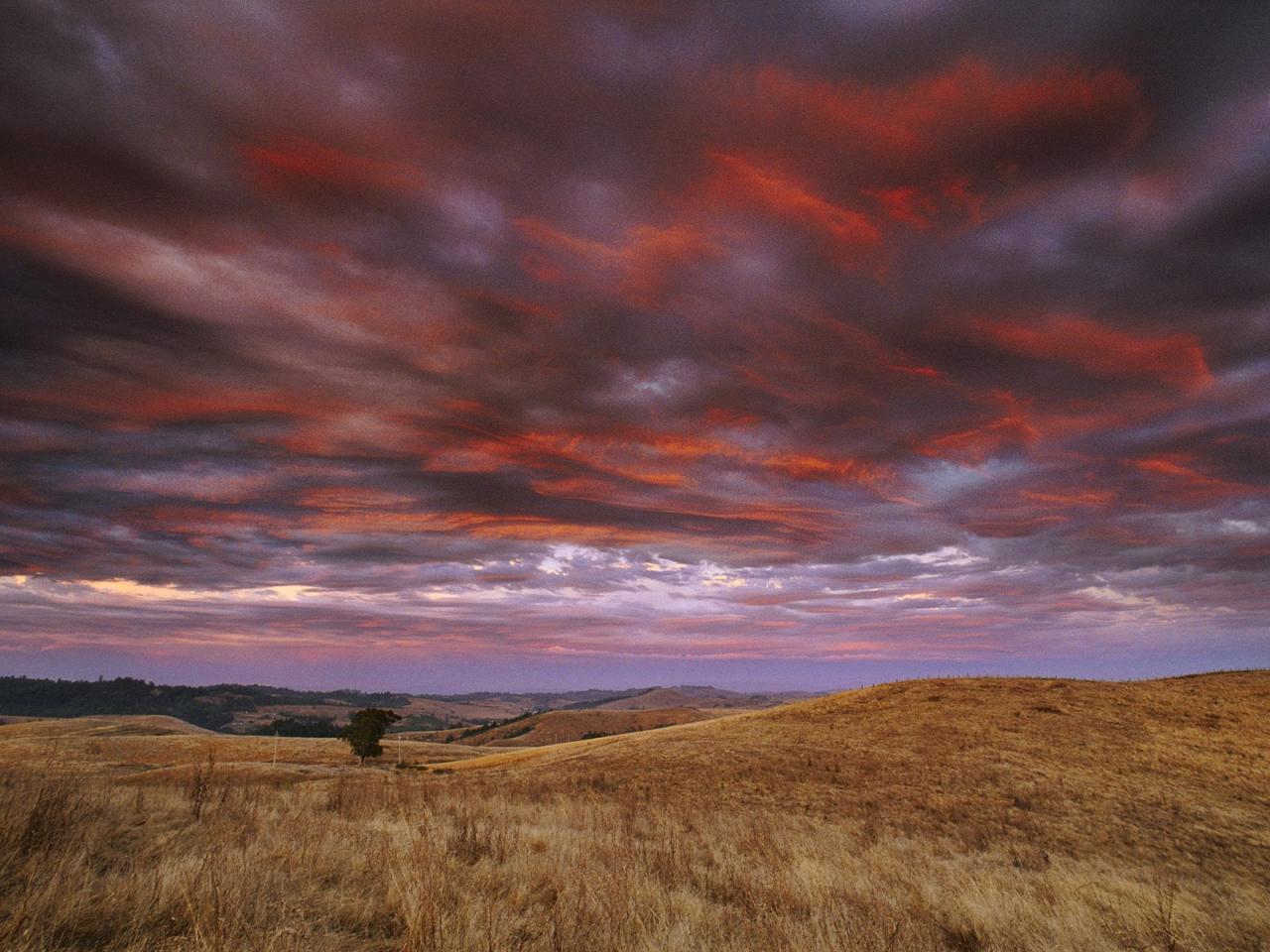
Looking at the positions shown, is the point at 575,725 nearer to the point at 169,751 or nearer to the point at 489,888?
the point at 169,751

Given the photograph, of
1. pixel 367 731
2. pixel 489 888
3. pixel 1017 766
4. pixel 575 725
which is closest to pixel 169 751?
pixel 367 731

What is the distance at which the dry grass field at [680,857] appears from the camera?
564cm

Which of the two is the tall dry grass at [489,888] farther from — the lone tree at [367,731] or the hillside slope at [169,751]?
the lone tree at [367,731]

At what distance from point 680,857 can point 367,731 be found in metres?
64.2

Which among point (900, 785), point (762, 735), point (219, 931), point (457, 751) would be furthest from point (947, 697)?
point (457, 751)

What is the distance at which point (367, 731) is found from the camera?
210 feet

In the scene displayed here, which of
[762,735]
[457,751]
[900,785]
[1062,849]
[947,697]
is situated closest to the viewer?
[1062,849]

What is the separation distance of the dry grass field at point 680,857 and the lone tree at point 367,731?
4436cm

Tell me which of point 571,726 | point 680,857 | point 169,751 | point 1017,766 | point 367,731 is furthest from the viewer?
point 571,726

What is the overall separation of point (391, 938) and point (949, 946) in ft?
22.8

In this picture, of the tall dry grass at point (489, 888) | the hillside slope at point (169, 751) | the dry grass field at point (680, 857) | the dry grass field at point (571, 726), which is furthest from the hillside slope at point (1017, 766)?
the dry grass field at point (571, 726)

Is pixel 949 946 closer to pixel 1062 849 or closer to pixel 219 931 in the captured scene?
pixel 219 931

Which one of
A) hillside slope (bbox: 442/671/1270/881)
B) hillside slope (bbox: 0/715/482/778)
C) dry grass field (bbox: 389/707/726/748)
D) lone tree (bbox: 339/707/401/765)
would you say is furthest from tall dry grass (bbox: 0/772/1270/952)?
dry grass field (bbox: 389/707/726/748)

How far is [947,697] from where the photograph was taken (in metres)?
41.6
